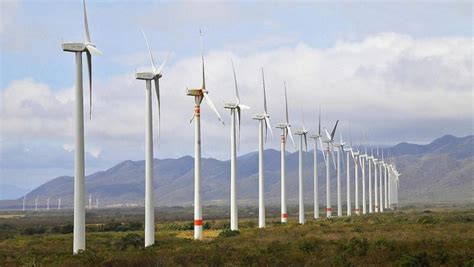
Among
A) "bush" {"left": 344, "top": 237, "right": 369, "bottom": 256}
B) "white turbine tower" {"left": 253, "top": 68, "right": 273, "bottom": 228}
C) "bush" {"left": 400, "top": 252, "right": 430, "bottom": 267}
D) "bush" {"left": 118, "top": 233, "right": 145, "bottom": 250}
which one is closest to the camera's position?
"bush" {"left": 400, "top": 252, "right": 430, "bottom": 267}

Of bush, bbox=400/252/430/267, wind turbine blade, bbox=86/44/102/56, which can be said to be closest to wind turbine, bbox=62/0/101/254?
wind turbine blade, bbox=86/44/102/56

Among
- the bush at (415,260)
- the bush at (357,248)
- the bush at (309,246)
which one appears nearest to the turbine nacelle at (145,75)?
the bush at (309,246)

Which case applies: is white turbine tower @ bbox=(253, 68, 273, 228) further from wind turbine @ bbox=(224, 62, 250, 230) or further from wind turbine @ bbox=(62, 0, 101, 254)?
wind turbine @ bbox=(62, 0, 101, 254)

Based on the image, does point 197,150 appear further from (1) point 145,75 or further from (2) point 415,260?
(2) point 415,260

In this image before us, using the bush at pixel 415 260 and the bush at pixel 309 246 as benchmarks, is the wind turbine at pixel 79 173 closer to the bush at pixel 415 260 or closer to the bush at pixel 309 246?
the bush at pixel 309 246

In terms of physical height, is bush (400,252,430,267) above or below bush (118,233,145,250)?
above

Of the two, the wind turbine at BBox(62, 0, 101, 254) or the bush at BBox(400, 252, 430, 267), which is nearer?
the bush at BBox(400, 252, 430, 267)

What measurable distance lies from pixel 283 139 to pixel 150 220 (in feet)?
128

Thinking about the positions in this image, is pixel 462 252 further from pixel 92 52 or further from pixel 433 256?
pixel 92 52

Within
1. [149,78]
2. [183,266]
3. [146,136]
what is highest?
[149,78]

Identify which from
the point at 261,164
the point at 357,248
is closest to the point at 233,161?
the point at 261,164

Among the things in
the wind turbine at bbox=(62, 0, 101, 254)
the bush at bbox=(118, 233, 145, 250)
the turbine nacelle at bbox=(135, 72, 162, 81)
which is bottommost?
the bush at bbox=(118, 233, 145, 250)

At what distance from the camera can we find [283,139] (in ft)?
302

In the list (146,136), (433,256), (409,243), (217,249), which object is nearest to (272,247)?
(217,249)
